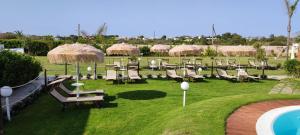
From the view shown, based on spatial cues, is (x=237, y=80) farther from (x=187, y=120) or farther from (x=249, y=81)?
(x=187, y=120)

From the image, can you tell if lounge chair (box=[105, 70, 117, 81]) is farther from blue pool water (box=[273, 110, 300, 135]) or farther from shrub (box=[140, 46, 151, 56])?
shrub (box=[140, 46, 151, 56])

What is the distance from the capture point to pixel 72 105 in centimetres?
1160

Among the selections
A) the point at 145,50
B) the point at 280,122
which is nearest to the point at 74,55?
the point at 280,122

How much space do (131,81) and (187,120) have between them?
368 inches

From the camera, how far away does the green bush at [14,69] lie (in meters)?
13.0

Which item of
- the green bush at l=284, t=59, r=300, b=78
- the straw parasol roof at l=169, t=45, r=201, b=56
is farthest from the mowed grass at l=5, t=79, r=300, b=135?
the green bush at l=284, t=59, r=300, b=78

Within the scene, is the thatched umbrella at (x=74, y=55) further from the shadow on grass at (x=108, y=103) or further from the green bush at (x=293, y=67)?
the green bush at (x=293, y=67)

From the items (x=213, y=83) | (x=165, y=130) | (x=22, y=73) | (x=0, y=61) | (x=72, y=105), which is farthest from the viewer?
(x=213, y=83)

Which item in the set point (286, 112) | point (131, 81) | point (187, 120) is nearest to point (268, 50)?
point (131, 81)

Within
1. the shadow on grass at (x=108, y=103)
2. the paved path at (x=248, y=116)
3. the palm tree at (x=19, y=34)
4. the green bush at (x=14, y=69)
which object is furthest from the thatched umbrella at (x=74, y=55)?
the palm tree at (x=19, y=34)

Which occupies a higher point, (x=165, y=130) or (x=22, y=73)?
(x=22, y=73)

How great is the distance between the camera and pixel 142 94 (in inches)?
535

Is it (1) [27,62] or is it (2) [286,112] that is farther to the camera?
(1) [27,62]

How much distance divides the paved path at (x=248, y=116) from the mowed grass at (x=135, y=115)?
0.21 metres
